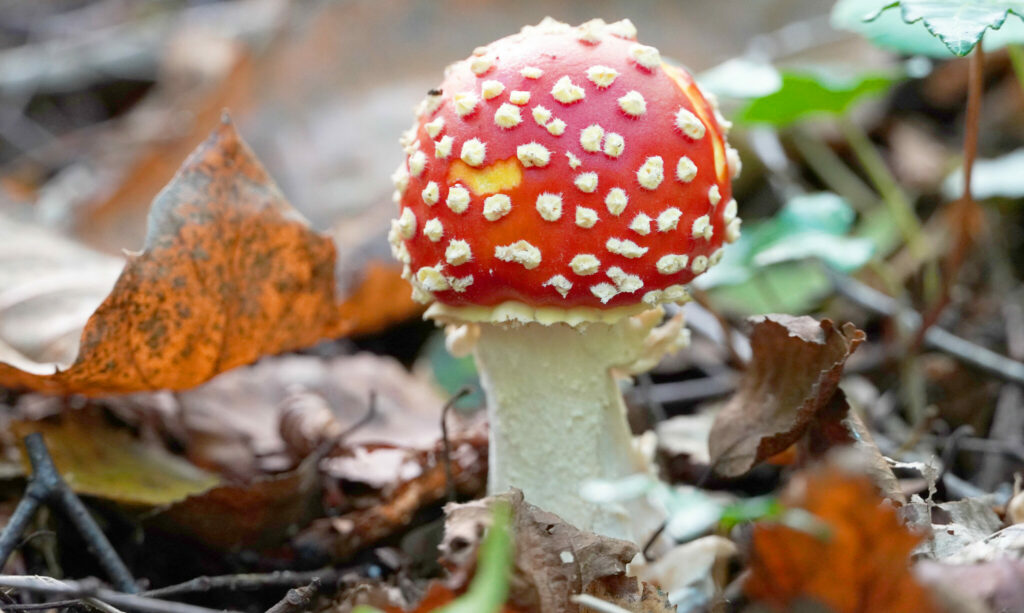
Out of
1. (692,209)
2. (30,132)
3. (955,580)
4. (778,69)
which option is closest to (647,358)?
(692,209)

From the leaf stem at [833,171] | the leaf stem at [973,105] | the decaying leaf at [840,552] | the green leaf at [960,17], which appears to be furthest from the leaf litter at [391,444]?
the leaf stem at [833,171]

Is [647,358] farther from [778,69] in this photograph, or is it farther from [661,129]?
[778,69]

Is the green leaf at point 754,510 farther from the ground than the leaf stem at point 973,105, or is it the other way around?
the leaf stem at point 973,105

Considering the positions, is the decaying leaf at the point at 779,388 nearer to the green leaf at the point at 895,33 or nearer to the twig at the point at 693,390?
the green leaf at the point at 895,33

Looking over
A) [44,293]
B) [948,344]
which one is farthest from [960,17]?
[44,293]

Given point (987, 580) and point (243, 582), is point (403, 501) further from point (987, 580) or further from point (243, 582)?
point (987, 580)

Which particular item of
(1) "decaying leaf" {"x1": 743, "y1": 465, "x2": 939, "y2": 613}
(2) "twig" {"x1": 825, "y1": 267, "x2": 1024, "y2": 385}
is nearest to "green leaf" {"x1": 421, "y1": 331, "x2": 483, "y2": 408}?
(2) "twig" {"x1": 825, "y1": 267, "x2": 1024, "y2": 385}

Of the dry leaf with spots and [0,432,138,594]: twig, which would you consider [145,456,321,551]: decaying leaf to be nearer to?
[0,432,138,594]: twig
